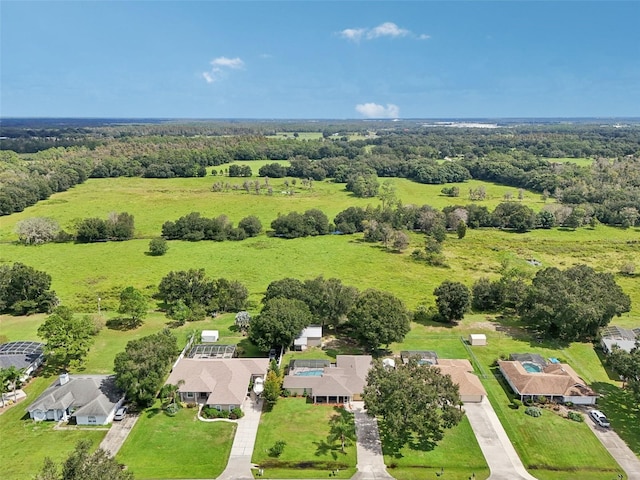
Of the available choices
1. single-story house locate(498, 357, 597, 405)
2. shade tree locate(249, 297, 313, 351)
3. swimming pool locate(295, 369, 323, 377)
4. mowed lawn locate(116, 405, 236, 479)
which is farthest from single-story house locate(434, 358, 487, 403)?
mowed lawn locate(116, 405, 236, 479)

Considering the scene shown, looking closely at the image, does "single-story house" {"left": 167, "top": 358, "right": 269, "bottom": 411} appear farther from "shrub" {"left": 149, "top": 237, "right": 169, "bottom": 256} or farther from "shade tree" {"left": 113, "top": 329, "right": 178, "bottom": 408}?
"shrub" {"left": 149, "top": 237, "right": 169, "bottom": 256}

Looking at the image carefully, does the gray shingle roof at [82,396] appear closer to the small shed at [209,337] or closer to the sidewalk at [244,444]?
the sidewalk at [244,444]

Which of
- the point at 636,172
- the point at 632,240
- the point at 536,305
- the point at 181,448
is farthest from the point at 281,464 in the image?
the point at 636,172

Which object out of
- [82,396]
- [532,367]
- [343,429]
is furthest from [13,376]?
[532,367]

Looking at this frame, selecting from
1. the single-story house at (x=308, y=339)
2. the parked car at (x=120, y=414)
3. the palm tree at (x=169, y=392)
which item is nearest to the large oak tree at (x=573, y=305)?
the single-story house at (x=308, y=339)

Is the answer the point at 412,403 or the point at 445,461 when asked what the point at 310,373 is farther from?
the point at 445,461

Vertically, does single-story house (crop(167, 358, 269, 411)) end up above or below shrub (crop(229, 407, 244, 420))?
above

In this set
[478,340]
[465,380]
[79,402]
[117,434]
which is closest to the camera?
[117,434]
